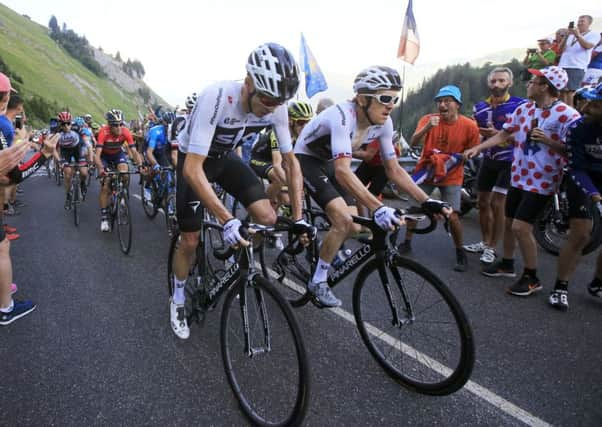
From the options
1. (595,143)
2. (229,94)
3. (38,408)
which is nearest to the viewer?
(38,408)

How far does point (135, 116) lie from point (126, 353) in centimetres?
14355

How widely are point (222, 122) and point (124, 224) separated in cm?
347

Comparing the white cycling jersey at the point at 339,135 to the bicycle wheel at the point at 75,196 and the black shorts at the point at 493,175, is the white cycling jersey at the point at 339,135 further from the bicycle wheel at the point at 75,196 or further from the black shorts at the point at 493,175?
the bicycle wheel at the point at 75,196

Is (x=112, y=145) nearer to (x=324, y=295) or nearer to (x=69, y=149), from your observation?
(x=69, y=149)

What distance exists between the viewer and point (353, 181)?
109 inches

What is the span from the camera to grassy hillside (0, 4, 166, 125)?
83188mm

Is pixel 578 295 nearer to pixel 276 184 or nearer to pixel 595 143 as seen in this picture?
pixel 595 143

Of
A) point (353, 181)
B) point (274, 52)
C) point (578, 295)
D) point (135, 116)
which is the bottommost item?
point (135, 116)

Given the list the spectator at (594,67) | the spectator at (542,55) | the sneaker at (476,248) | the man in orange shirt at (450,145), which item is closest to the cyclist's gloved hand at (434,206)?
the man in orange shirt at (450,145)

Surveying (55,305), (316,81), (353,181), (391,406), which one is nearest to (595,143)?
(353,181)

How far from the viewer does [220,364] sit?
2682mm

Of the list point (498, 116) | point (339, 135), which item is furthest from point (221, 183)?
point (498, 116)

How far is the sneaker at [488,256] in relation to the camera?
458 cm

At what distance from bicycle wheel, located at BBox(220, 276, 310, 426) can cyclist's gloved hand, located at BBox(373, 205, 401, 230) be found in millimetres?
827
